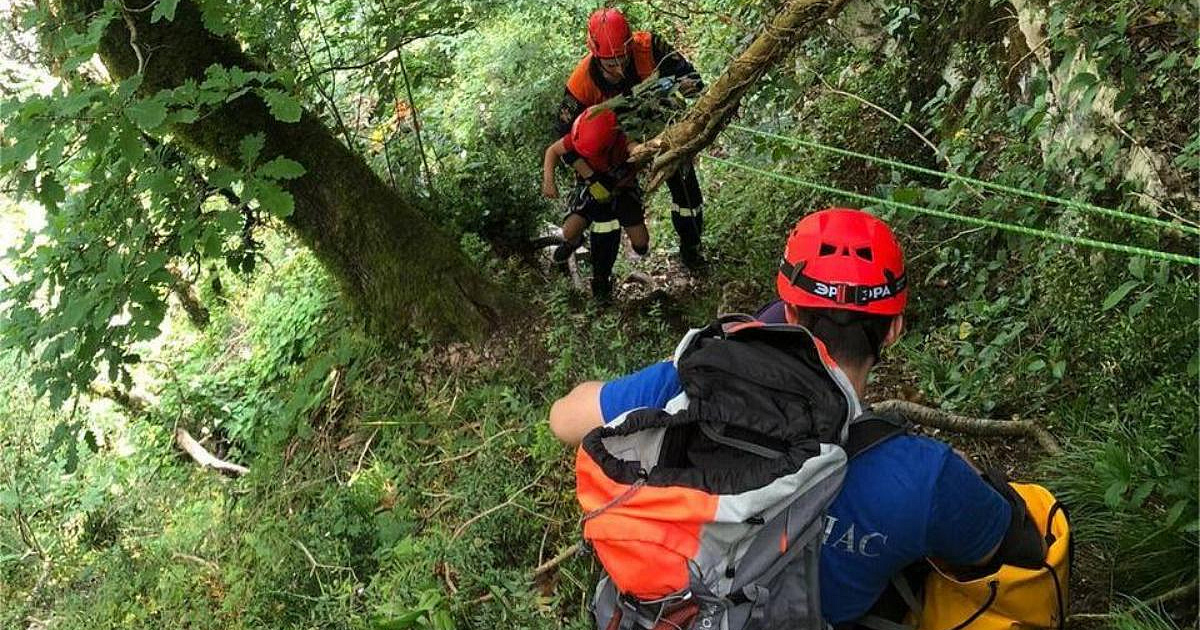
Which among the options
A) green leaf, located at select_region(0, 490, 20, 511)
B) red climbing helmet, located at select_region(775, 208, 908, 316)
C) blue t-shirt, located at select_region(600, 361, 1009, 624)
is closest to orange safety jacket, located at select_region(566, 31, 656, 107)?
red climbing helmet, located at select_region(775, 208, 908, 316)

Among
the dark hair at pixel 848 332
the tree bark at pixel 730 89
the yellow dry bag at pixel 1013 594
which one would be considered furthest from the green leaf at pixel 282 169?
the yellow dry bag at pixel 1013 594

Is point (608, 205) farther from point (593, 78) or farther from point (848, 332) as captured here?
point (848, 332)

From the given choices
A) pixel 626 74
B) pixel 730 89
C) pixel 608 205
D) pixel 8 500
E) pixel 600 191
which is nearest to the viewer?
pixel 730 89

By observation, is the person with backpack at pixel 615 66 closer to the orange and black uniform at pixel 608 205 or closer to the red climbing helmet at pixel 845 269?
the orange and black uniform at pixel 608 205

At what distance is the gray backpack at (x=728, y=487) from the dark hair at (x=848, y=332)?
31 cm

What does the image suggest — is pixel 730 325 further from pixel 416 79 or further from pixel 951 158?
→ pixel 416 79

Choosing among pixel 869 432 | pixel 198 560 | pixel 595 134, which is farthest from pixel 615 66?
pixel 198 560

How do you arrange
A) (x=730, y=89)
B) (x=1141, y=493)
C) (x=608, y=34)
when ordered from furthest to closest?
(x=608, y=34) < (x=730, y=89) < (x=1141, y=493)

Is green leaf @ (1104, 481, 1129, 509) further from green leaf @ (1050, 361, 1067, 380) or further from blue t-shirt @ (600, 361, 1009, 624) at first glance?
blue t-shirt @ (600, 361, 1009, 624)

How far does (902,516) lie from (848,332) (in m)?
0.57

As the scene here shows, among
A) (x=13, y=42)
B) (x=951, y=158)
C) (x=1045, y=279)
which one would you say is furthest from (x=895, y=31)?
(x=13, y=42)

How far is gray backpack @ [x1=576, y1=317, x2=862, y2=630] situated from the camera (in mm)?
1850

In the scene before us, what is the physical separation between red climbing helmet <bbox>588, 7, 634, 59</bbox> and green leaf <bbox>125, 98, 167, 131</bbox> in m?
2.54

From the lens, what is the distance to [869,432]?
1.94 meters
